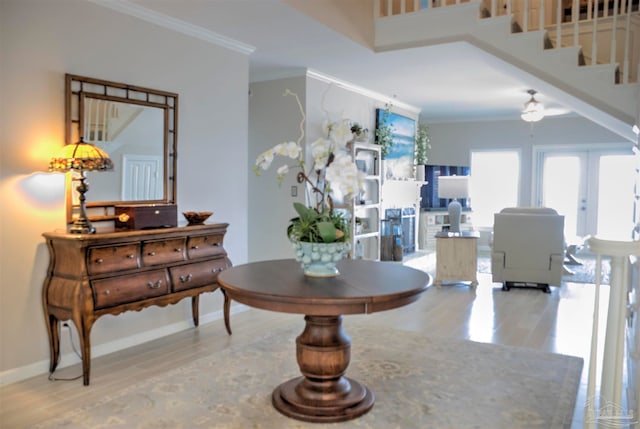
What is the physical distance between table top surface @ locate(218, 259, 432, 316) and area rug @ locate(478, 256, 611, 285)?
453 centimetres

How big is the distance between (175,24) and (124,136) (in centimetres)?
105

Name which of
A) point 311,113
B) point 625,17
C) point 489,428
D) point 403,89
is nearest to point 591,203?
point 403,89

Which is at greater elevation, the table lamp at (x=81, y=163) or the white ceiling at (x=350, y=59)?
the white ceiling at (x=350, y=59)

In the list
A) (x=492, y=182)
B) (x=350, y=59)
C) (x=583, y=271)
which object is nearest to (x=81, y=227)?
(x=350, y=59)

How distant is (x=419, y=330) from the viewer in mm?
4156

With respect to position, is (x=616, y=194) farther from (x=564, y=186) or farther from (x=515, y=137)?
(x=515, y=137)

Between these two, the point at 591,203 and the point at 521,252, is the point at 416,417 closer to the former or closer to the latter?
the point at 521,252

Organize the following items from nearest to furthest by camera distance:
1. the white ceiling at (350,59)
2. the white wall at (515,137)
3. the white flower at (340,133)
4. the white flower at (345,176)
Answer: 1. the white flower at (345,176)
2. the white flower at (340,133)
3. the white ceiling at (350,59)
4. the white wall at (515,137)

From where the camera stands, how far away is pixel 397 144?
7.88 metres

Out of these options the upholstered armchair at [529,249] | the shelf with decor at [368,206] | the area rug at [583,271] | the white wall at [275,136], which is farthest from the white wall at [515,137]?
the white wall at [275,136]

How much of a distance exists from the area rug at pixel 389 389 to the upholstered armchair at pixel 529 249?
2260 mm

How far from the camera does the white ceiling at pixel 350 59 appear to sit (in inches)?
149

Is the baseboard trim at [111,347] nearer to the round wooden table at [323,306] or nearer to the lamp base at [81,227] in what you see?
the lamp base at [81,227]

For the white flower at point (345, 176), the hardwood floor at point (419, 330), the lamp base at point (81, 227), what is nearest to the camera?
the white flower at point (345, 176)
